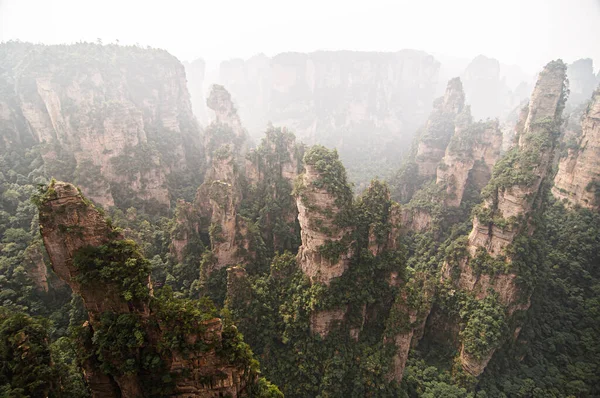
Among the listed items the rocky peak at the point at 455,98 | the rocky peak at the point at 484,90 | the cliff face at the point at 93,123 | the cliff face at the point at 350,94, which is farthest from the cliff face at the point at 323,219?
the rocky peak at the point at 484,90

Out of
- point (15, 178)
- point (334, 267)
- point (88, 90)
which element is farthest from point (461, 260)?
point (88, 90)

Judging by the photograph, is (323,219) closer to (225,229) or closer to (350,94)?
(225,229)

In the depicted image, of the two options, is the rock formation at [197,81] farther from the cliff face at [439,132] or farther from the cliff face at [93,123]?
the cliff face at [439,132]

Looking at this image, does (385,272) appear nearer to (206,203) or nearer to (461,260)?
(461,260)

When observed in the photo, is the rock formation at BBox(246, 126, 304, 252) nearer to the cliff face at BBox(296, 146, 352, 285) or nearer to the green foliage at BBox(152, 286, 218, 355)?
the cliff face at BBox(296, 146, 352, 285)

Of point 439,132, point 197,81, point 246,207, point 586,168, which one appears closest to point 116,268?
point 246,207
